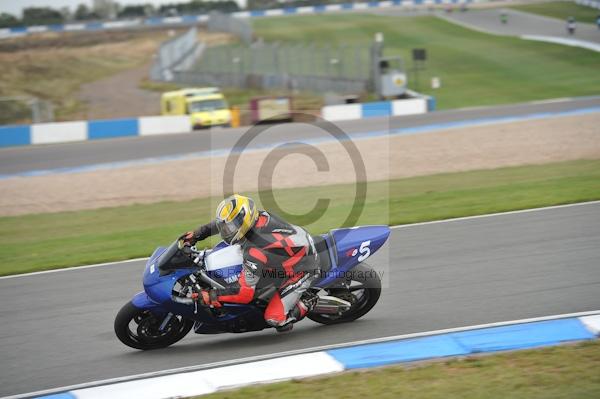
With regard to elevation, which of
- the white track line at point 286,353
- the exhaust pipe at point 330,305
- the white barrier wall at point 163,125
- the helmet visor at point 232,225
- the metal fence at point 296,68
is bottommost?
the white track line at point 286,353

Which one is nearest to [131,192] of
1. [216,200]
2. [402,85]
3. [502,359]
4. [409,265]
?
[216,200]

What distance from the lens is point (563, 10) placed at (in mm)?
70438

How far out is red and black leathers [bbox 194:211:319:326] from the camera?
7.55 meters

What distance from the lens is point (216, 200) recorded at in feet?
54.0

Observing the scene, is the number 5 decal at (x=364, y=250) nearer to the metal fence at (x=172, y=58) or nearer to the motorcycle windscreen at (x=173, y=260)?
the motorcycle windscreen at (x=173, y=260)

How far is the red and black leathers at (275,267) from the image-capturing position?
7.55m

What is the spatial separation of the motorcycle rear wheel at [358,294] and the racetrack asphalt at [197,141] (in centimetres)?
1544

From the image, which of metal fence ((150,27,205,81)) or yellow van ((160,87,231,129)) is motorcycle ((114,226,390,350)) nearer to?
yellow van ((160,87,231,129))

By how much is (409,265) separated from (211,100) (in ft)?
69.1

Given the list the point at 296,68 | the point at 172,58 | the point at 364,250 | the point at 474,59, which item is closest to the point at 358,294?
the point at 364,250

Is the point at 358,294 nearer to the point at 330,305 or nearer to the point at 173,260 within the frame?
the point at 330,305

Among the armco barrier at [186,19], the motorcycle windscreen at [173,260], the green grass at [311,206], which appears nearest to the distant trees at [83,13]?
the armco barrier at [186,19]

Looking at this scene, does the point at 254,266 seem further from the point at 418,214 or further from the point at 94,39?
the point at 94,39

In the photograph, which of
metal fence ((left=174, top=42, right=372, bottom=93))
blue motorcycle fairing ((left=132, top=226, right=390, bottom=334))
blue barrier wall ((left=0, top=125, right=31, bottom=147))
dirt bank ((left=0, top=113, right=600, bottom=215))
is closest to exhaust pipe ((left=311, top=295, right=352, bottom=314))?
blue motorcycle fairing ((left=132, top=226, right=390, bottom=334))
